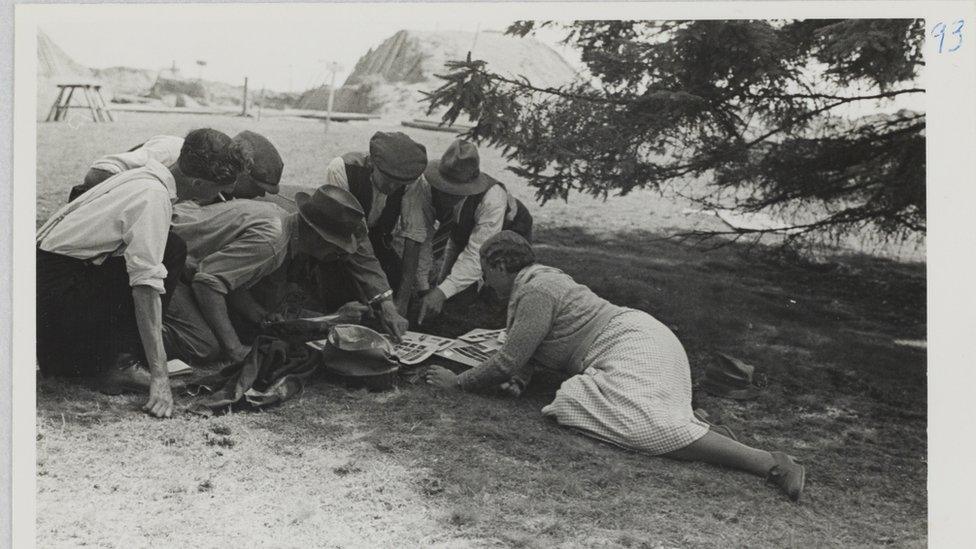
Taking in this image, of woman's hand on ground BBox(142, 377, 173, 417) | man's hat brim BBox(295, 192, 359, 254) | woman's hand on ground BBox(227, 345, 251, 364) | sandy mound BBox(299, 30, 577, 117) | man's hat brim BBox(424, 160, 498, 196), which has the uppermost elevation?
sandy mound BBox(299, 30, 577, 117)

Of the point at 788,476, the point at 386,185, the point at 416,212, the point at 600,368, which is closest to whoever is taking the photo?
the point at 788,476

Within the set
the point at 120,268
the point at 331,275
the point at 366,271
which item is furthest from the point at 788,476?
the point at 120,268

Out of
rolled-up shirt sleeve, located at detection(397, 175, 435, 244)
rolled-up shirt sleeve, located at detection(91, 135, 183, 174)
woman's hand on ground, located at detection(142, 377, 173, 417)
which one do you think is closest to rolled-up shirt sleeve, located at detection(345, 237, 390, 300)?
rolled-up shirt sleeve, located at detection(397, 175, 435, 244)

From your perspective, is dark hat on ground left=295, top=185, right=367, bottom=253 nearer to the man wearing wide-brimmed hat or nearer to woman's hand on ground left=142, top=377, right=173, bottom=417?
the man wearing wide-brimmed hat

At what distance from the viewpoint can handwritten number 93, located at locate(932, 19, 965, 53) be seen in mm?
3721

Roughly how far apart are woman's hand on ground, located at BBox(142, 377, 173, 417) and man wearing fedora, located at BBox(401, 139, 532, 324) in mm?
1386

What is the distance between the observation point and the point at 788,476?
10.9 ft

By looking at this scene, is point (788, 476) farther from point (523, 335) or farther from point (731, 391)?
point (523, 335)

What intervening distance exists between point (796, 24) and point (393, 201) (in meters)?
2.25

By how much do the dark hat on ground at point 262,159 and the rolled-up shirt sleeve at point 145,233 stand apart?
27.1 inches

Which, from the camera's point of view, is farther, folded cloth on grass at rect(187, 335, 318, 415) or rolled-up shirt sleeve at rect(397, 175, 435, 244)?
rolled-up shirt sleeve at rect(397, 175, 435, 244)

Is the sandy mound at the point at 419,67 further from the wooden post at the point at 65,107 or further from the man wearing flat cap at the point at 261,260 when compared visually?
the wooden post at the point at 65,107

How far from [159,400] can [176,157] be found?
125 cm

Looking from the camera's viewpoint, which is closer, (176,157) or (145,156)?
(145,156)
